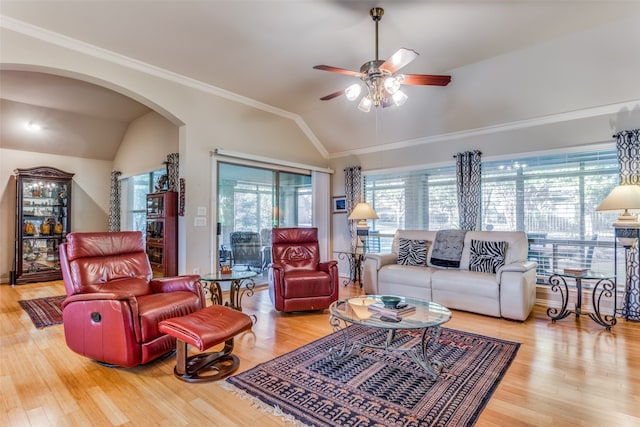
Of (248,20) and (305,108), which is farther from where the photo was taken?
(305,108)

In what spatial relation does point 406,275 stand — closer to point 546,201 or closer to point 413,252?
point 413,252

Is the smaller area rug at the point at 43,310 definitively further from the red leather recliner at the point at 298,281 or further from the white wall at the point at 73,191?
the red leather recliner at the point at 298,281

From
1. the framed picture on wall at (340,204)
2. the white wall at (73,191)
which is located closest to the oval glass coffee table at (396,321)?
the framed picture on wall at (340,204)

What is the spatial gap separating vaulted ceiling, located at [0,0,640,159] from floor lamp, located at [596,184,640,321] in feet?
4.15

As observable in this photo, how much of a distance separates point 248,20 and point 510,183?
4.18 m

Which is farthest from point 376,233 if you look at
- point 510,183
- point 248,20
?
point 248,20

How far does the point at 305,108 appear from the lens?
5.82 meters

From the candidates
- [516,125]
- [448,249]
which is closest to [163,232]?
[448,249]

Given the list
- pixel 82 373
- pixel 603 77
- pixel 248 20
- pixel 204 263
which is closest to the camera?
pixel 82 373

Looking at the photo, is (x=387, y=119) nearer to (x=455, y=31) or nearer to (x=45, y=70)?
(x=455, y=31)

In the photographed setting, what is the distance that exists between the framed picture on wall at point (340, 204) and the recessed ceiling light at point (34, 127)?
18.6 feet

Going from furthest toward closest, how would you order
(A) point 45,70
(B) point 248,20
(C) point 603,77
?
(C) point 603,77 → (A) point 45,70 → (B) point 248,20

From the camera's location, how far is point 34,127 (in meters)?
5.85

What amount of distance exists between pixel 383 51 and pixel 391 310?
2953mm
